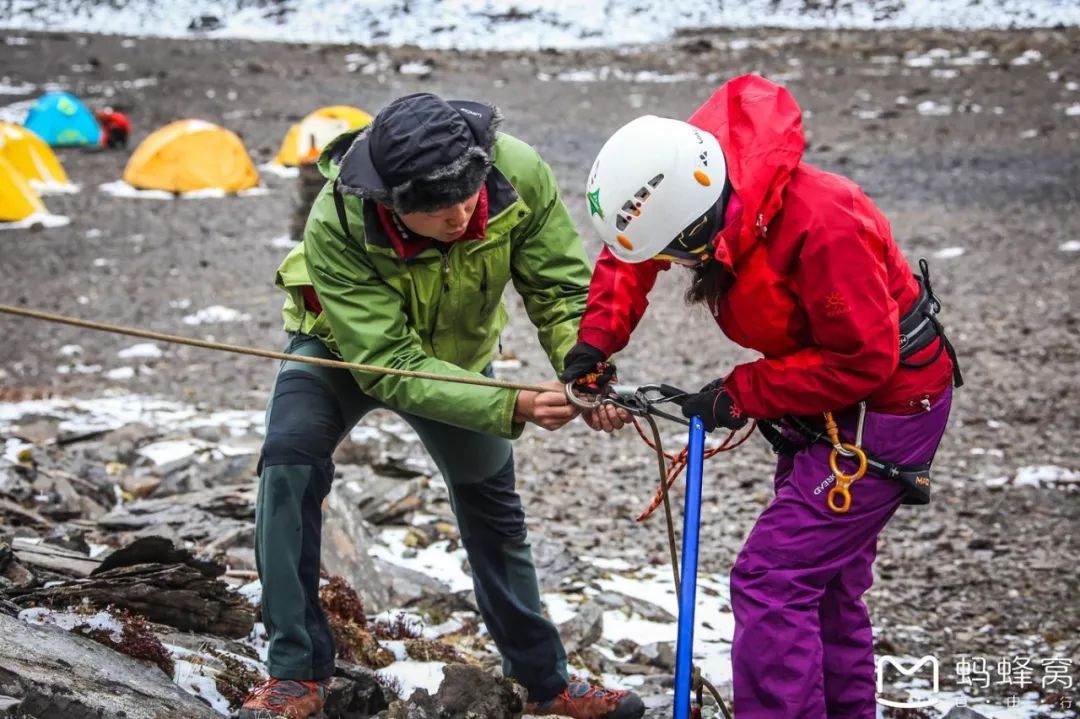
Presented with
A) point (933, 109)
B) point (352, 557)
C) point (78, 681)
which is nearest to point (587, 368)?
point (78, 681)

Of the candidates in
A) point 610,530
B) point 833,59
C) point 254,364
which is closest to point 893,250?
point 610,530

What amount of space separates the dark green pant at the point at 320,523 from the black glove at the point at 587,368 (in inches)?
18.1

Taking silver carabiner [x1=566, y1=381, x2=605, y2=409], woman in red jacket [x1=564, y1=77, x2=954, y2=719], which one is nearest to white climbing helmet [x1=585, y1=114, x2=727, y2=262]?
woman in red jacket [x1=564, y1=77, x2=954, y2=719]

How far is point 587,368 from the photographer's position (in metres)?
3.87

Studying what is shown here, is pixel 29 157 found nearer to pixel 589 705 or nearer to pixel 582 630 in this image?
pixel 582 630

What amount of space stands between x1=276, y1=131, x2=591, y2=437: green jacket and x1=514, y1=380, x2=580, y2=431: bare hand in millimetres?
45

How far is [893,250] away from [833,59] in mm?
23029

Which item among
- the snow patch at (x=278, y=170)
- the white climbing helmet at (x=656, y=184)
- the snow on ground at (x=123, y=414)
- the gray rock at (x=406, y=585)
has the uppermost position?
the white climbing helmet at (x=656, y=184)

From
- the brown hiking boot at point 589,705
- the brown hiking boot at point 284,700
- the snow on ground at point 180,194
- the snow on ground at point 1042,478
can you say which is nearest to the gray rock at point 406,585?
the brown hiking boot at point 589,705

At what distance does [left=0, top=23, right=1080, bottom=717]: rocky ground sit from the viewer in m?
6.17

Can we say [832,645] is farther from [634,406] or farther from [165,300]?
[165,300]

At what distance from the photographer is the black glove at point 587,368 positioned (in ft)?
12.7

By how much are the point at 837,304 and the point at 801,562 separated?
2.62ft

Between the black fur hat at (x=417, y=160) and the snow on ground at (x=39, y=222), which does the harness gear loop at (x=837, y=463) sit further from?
the snow on ground at (x=39, y=222)
